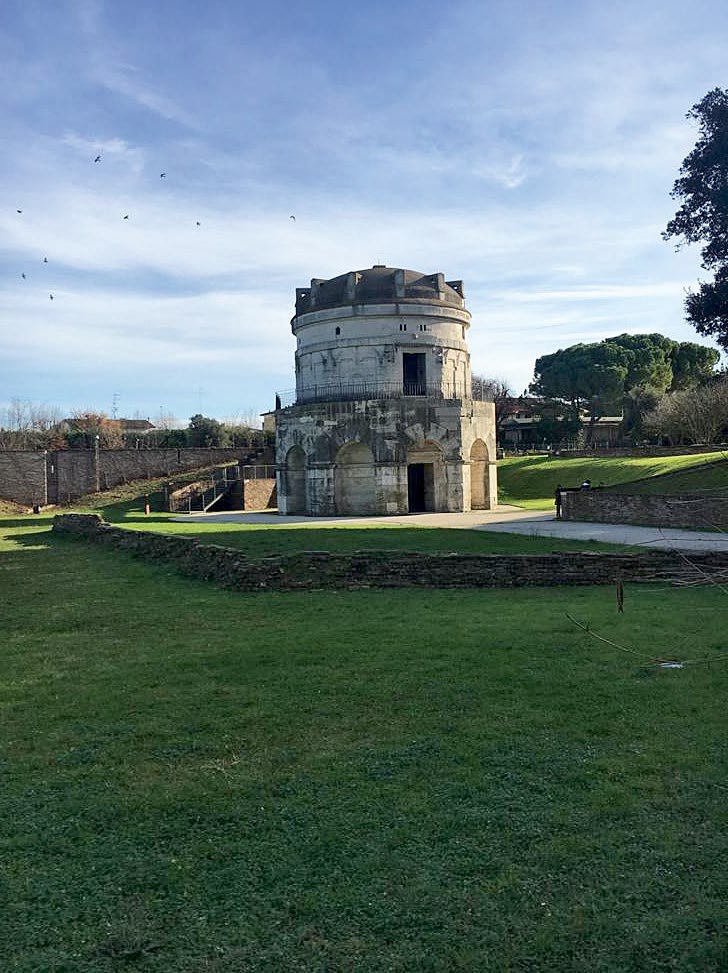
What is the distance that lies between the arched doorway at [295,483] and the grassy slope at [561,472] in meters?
11.1

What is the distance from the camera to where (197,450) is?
2255 inches

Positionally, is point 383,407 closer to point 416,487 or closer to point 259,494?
point 416,487

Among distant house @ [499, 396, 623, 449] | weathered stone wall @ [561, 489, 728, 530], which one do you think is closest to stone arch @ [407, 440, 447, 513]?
weathered stone wall @ [561, 489, 728, 530]

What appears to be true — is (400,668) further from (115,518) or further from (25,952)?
(115,518)

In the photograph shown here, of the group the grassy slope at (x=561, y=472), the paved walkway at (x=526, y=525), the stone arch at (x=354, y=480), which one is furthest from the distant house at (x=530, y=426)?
the stone arch at (x=354, y=480)

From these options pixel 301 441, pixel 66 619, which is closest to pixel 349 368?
pixel 301 441

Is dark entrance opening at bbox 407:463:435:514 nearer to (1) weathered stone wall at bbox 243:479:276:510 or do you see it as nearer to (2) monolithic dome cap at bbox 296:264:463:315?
(2) monolithic dome cap at bbox 296:264:463:315

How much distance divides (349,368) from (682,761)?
35.3 meters

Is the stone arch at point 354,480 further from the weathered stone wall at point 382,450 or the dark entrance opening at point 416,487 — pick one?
the dark entrance opening at point 416,487

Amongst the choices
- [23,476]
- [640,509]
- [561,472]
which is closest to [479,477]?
[561,472]

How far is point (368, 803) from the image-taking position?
5.86 meters

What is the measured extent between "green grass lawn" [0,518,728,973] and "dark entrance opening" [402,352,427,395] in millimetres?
30445

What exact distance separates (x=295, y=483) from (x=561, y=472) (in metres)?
16.8

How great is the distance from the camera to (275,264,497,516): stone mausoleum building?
38.2m
